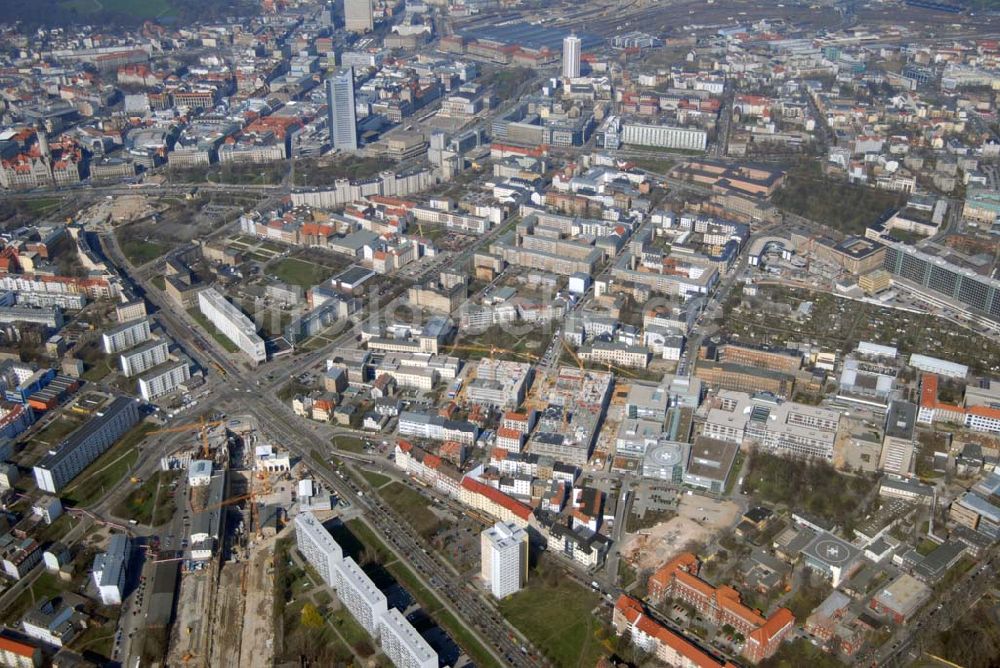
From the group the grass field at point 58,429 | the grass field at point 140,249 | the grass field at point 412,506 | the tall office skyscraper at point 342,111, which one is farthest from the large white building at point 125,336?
the tall office skyscraper at point 342,111

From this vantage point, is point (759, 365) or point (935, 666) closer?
point (935, 666)

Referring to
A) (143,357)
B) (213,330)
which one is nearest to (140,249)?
(213,330)

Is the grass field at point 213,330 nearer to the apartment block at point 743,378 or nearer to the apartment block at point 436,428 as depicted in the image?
the apartment block at point 436,428

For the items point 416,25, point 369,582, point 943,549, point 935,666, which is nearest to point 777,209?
point 943,549

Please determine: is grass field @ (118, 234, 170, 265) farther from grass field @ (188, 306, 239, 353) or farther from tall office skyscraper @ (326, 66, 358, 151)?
tall office skyscraper @ (326, 66, 358, 151)

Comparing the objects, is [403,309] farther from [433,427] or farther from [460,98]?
[460,98]

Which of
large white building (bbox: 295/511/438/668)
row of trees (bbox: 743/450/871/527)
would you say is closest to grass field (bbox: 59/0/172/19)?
large white building (bbox: 295/511/438/668)
